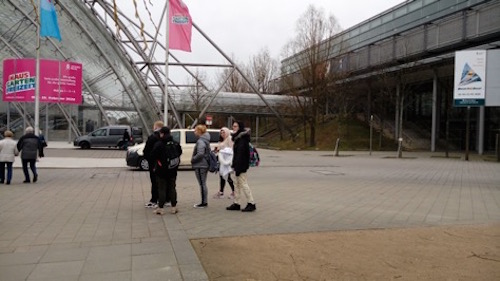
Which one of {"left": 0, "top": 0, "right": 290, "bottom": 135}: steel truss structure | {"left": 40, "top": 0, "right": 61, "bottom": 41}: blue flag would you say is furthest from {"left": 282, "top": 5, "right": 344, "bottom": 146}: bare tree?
{"left": 40, "top": 0, "right": 61, "bottom": 41}: blue flag

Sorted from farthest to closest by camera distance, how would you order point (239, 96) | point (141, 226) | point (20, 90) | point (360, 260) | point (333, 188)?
1. point (239, 96)
2. point (20, 90)
3. point (333, 188)
4. point (141, 226)
5. point (360, 260)

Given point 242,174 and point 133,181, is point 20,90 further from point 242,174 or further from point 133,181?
point 242,174

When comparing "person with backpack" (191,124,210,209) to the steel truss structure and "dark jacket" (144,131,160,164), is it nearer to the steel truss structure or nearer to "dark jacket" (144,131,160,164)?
"dark jacket" (144,131,160,164)

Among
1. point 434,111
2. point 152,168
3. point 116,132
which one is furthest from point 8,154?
point 434,111

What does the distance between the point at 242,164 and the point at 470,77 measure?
70.7 ft

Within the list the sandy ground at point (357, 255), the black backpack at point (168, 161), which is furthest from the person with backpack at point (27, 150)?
the sandy ground at point (357, 255)

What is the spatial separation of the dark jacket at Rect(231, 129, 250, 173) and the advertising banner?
68.6ft

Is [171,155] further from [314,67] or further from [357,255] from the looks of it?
[314,67]

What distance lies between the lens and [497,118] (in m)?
36.1

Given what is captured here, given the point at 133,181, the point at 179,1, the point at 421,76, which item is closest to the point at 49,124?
the point at 179,1

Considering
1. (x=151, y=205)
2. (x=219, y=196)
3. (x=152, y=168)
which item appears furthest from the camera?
(x=219, y=196)

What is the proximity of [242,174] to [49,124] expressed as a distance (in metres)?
36.3

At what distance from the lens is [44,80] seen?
3066 centimetres

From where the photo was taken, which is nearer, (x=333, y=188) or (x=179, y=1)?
(x=333, y=188)
